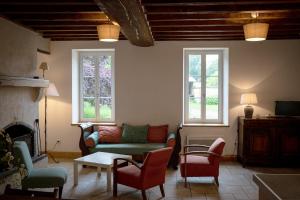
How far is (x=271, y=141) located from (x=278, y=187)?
4.74 metres

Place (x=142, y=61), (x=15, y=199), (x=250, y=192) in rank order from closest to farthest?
(x=15, y=199) < (x=250, y=192) < (x=142, y=61)

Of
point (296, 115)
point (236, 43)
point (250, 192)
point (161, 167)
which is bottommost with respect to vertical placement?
point (250, 192)

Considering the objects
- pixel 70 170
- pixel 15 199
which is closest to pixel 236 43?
pixel 70 170

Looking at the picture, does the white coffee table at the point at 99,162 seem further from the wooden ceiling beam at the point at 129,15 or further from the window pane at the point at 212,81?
the window pane at the point at 212,81

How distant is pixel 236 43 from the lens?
22.5 feet

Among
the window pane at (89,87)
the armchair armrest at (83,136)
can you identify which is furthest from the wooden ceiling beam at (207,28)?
the armchair armrest at (83,136)

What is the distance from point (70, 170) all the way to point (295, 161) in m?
4.31

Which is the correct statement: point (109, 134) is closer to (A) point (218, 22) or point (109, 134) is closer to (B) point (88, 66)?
(B) point (88, 66)

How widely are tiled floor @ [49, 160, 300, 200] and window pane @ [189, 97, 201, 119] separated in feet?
5.14

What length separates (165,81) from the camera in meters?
6.98

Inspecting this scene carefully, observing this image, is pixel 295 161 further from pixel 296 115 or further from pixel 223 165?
pixel 223 165

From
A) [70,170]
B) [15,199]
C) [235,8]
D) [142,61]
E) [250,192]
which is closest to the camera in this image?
[15,199]

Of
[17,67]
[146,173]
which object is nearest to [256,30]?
[146,173]

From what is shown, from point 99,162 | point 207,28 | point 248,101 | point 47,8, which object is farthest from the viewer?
A: point 248,101
